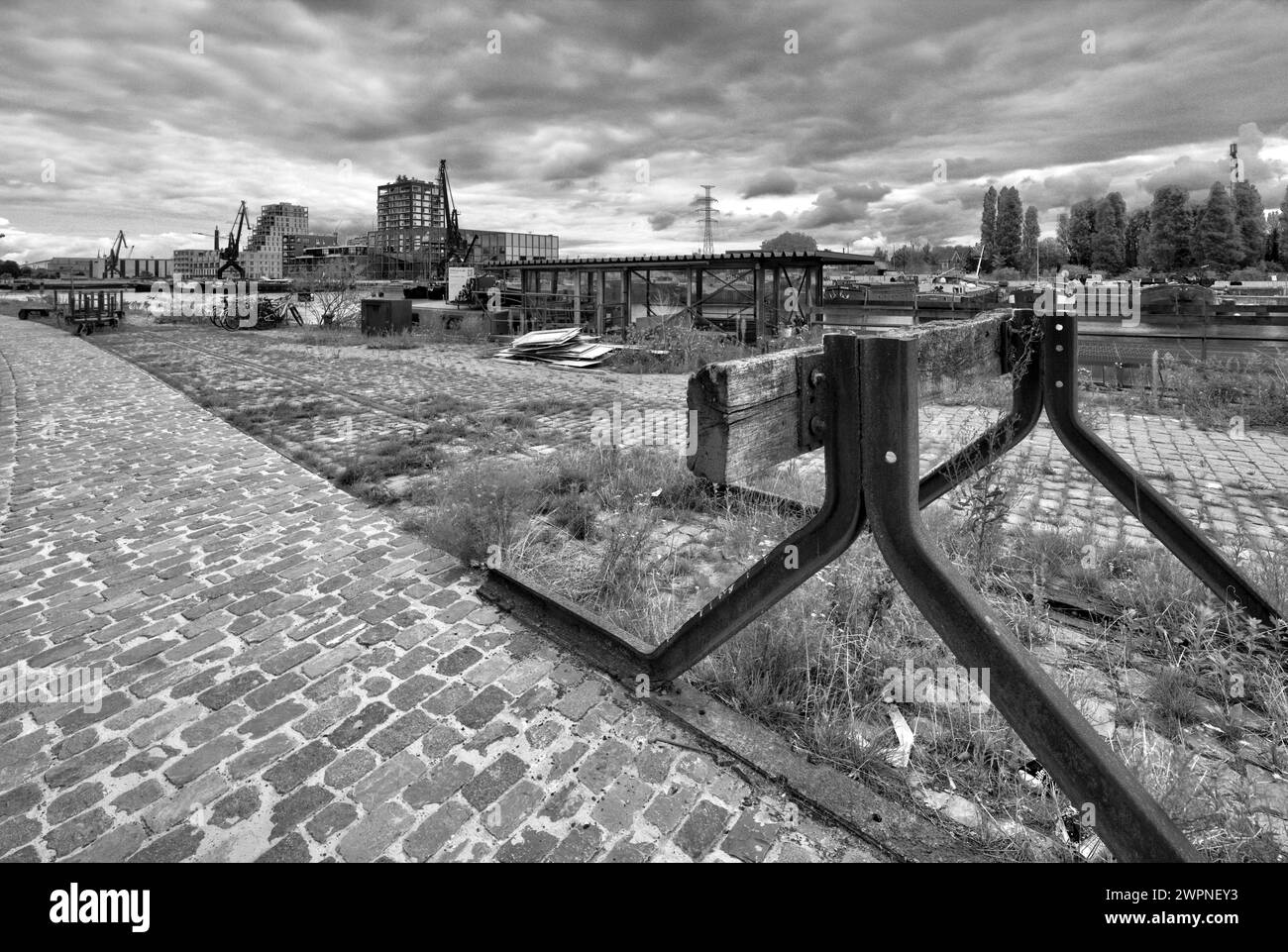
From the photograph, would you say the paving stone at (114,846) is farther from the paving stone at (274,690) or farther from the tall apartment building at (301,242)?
the tall apartment building at (301,242)

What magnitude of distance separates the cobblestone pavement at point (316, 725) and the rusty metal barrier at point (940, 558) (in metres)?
0.62

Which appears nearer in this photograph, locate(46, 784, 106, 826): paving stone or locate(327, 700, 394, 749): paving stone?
locate(46, 784, 106, 826): paving stone

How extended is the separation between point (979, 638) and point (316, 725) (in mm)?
2645

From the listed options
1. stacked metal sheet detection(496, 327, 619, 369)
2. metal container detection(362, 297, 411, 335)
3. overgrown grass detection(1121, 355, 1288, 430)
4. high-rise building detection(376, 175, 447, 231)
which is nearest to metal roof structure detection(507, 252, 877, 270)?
stacked metal sheet detection(496, 327, 619, 369)

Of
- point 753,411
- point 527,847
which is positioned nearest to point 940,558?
point 753,411

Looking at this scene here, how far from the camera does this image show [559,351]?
1800 cm

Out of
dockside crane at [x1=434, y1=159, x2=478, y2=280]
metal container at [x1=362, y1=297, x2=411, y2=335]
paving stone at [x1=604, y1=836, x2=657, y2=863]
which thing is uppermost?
dockside crane at [x1=434, y1=159, x2=478, y2=280]

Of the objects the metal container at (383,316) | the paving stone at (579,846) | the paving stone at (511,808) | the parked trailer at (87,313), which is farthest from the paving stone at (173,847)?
the parked trailer at (87,313)

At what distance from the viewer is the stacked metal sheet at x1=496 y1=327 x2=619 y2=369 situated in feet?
56.9

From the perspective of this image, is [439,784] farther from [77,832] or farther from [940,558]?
[940,558]

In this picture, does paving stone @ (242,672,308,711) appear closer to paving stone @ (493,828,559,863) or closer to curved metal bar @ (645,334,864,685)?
paving stone @ (493,828,559,863)

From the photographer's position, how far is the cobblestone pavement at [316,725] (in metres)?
2.49
